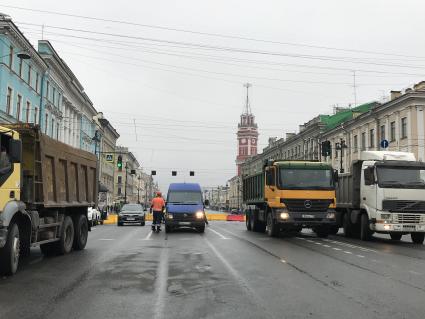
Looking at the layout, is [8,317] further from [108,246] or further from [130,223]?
[130,223]

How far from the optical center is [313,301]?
7.34m

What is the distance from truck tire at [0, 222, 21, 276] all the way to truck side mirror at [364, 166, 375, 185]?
1347cm

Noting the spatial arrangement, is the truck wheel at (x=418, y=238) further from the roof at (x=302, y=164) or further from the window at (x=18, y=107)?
the window at (x=18, y=107)

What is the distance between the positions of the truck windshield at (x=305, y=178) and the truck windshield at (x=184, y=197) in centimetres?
569

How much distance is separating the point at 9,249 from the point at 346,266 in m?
7.17

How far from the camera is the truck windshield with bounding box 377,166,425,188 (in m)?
18.5

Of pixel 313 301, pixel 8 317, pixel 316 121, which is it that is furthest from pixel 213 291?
pixel 316 121

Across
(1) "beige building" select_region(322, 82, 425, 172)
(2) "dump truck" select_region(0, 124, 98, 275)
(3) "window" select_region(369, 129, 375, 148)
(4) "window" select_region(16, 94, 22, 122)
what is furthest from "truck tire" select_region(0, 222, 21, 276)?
(3) "window" select_region(369, 129, 375, 148)

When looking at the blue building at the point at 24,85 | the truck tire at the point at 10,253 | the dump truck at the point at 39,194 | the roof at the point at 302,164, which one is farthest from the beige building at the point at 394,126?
the truck tire at the point at 10,253

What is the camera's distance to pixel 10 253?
924 cm

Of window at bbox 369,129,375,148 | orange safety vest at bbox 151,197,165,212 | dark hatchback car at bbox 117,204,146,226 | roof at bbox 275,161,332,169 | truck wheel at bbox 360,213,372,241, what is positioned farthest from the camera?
window at bbox 369,129,375,148

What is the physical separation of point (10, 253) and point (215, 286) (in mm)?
3858

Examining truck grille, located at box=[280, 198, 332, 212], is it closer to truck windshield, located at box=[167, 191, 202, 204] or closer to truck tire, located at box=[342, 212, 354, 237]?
truck tire, located at box=[342, 212, 354, 237]

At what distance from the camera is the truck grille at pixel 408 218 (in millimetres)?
18094
